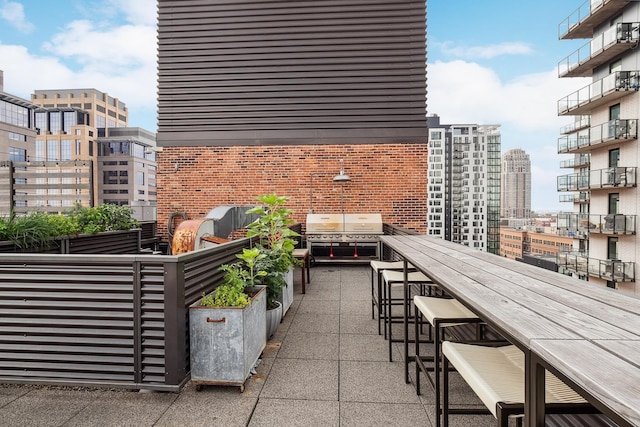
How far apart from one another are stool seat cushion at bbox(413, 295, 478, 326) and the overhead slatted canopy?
221 inches

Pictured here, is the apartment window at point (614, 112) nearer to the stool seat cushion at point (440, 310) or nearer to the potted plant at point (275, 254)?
the potted plant at point (275, 254)

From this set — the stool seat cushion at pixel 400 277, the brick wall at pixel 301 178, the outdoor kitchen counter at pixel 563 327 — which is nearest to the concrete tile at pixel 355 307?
the stool seat cushion at pixel 400 277

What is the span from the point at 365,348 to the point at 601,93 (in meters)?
26.8

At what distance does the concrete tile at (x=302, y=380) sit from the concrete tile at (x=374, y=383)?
0.08 metres

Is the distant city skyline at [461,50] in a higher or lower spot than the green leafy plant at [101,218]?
higher

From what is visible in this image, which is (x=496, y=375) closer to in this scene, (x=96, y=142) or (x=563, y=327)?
(x=563, y=327)

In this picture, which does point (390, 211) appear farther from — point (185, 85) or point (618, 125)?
point (618, 125)

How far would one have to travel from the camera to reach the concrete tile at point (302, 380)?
2.05 m

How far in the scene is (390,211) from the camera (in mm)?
7055

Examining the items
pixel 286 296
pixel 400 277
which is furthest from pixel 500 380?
pixel 286 296

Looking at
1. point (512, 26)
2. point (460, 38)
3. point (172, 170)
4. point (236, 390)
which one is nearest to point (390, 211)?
point (172, 170)

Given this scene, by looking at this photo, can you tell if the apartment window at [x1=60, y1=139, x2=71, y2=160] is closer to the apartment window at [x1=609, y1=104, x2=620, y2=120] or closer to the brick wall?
the brick wall

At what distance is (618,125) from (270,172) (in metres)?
23.3

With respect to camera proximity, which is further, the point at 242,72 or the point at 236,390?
the point at 242,72
